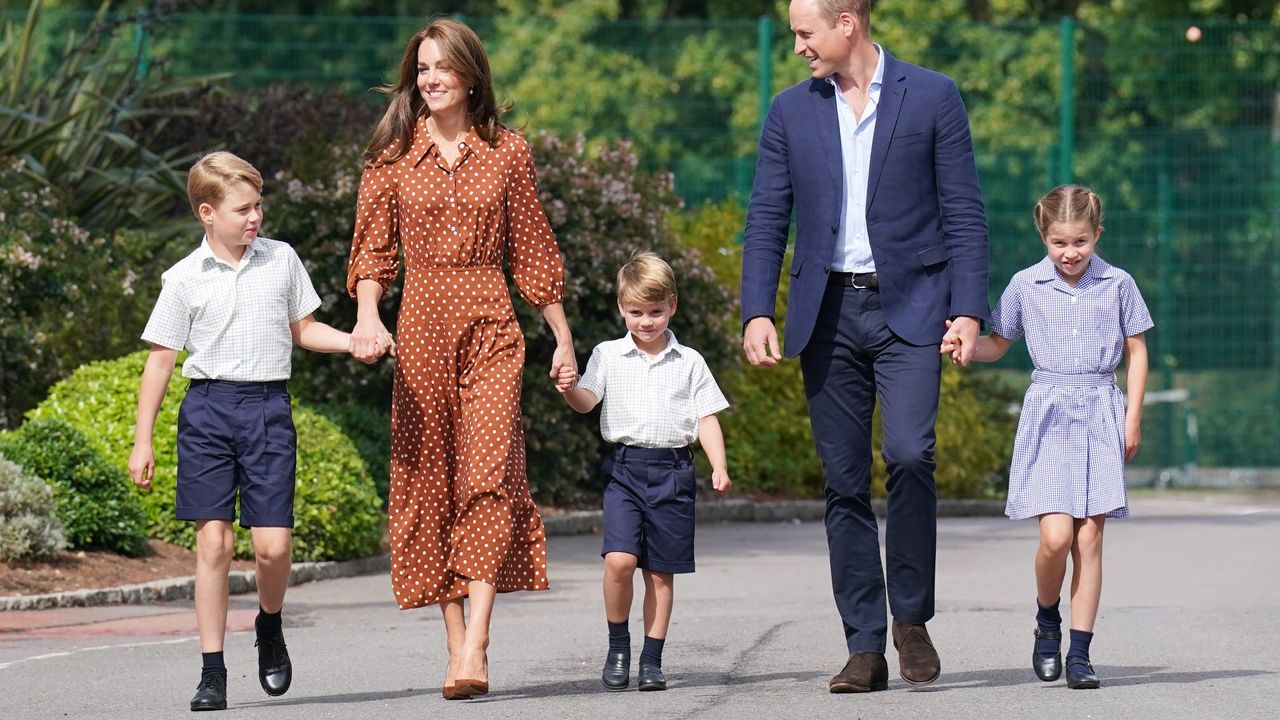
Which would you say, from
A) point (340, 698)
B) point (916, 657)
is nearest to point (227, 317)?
point (340, 698)

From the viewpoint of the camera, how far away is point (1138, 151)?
18375mm

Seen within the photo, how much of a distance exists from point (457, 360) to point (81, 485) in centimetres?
415

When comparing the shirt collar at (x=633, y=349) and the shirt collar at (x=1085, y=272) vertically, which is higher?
the shirt collar at (x=1085, y=272)

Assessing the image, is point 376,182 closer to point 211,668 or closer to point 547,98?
point 211,668

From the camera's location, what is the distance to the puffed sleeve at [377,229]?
6395 mm

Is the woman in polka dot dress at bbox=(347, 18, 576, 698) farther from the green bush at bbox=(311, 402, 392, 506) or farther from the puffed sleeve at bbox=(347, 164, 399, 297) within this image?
the green bush at bbox=(311, 402, 392, 506)

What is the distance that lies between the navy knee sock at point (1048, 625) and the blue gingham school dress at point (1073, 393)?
296 millimetres

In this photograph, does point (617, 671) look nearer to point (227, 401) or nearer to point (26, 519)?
point (227, 401)

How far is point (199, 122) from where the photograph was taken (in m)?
15.4

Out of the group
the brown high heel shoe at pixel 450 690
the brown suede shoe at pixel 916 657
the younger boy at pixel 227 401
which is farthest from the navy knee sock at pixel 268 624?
the brown suede shoe at pixel 916 657

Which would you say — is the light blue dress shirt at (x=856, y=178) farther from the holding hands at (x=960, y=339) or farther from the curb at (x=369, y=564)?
the curb at (x=369, y=564)

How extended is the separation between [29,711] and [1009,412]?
471 inches

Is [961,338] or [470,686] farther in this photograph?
[961,338]

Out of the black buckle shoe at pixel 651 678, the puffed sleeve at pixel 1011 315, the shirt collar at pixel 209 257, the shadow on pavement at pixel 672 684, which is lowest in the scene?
the shadow on pavement at pixel 672 684
